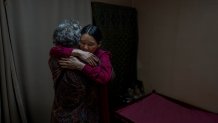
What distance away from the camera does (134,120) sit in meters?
1.87

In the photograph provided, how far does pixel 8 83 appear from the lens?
1.53 m

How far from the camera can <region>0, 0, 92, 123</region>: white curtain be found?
1.53 metres

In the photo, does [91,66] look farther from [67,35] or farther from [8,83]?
[8,83]

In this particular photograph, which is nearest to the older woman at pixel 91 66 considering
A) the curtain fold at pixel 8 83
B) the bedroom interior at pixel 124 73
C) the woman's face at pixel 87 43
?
the woman's face at pixel 87 43

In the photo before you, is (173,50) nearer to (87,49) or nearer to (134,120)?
(134,120)

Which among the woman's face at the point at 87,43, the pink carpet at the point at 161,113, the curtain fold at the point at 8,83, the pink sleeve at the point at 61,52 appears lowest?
the pink carpet at the point at 161,113

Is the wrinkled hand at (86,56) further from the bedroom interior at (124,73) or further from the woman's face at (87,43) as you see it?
the bedroom interior at (124,73)

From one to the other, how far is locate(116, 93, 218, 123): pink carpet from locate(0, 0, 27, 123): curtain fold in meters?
1.00

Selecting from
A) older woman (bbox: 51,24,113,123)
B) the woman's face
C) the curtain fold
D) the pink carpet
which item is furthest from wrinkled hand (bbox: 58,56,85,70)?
the pink carpet

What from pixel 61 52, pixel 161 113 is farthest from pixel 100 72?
pixel 161 113

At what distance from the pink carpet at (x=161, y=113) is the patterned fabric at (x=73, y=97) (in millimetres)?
785

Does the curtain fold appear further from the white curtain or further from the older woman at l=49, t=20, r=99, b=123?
the older woman at l=49, t=20, r=99, b=123

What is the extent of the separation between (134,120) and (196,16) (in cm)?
127

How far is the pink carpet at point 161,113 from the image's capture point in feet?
6.04
